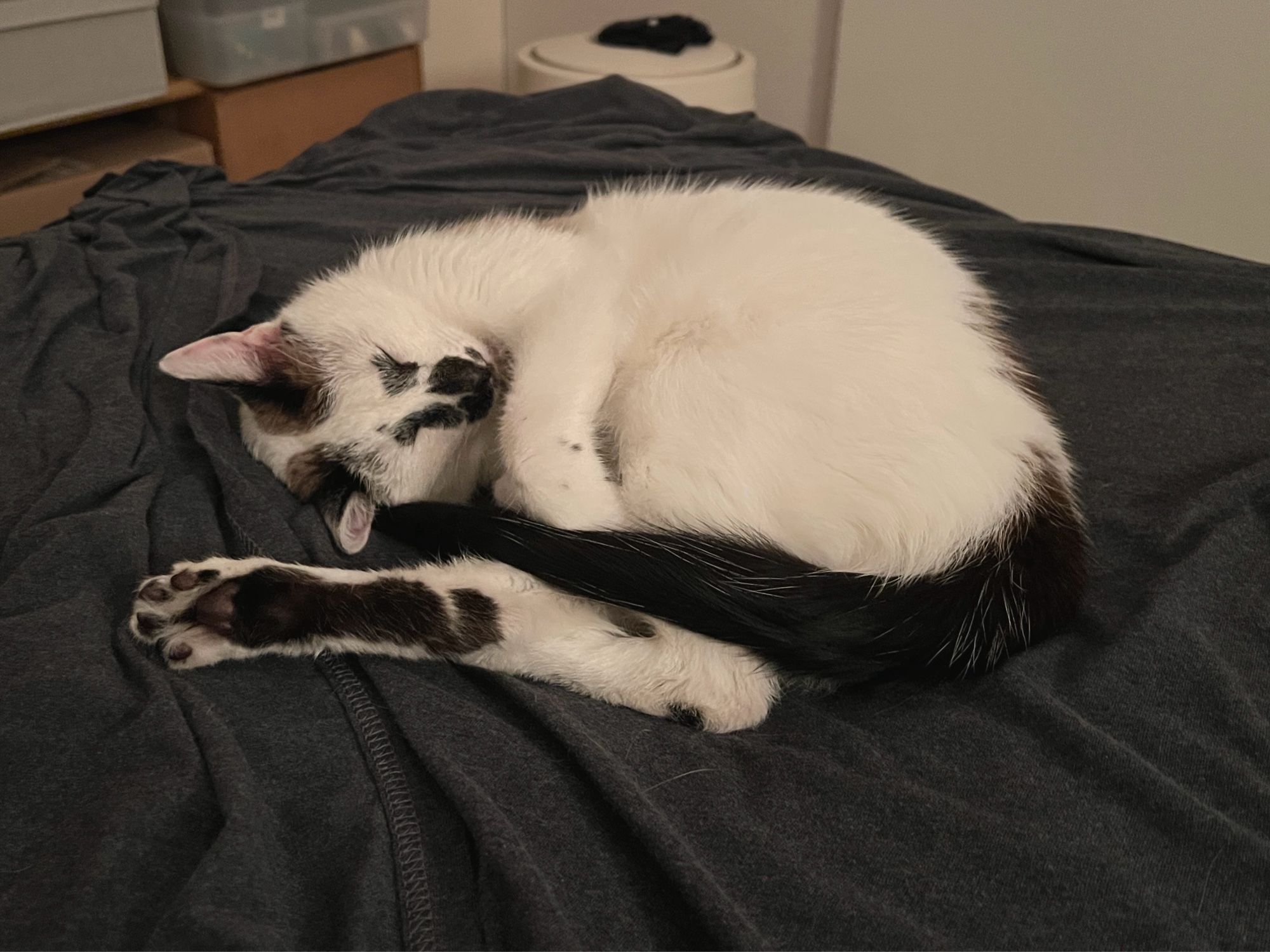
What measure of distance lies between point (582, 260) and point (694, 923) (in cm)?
106

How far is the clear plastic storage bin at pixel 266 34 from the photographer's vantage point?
2.95 m

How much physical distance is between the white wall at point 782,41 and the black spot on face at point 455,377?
9.72ft

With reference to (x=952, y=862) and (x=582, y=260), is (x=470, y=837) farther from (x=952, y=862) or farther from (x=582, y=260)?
(x=582, y=260)

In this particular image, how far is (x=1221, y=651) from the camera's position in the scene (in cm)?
121

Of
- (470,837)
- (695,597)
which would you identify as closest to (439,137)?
(695,597)

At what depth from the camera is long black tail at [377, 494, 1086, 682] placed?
41.2 inches

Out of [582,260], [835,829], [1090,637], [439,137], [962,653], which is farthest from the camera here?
[439,137]

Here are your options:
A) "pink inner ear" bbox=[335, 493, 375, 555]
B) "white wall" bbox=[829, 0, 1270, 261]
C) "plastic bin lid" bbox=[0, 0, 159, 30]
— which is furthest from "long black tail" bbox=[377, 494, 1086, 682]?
"white wall" bbox=[829, 0, 1270, 261]

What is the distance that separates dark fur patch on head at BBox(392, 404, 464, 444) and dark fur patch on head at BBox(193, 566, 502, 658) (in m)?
0.29

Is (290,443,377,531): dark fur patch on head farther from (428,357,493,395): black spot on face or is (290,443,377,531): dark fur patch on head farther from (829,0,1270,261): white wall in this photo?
(829,0,1270,261): white wall

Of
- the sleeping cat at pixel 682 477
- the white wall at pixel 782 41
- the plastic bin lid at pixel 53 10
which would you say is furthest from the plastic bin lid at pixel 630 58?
the sleeping cat at pixel 682 477

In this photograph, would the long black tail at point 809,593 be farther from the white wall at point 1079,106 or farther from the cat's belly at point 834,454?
the white wall at point 1079,106

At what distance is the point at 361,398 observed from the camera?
141 cm

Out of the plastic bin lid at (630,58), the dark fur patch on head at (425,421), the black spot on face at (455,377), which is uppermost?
the plastic bin lid at (630,58)
